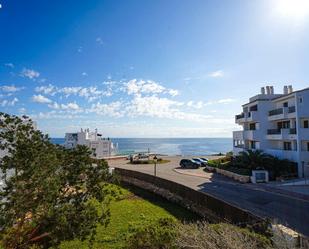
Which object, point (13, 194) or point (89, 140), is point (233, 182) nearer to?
point (13, 194)

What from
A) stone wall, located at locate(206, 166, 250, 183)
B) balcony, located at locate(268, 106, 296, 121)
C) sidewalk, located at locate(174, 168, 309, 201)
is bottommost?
sidewalk, located at locate(174, 168, 309, 201)

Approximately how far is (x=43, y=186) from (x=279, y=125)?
34626 mm

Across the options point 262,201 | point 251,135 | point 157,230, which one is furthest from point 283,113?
point 157,230

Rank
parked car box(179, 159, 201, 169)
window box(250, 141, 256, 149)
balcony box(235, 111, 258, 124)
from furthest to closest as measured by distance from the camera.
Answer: parked car box(179, 159, 201, 169)
window box(250, 141, 256, 149)
balcony box(235, 111, 258, 124)

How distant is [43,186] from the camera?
10.8 m

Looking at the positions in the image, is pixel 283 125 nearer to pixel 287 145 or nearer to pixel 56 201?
pixel 287 145

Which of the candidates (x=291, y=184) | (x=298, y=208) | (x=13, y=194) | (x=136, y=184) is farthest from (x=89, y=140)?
(x=13, y=194)

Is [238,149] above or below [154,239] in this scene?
above

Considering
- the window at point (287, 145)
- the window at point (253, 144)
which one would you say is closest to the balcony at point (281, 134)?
the window at point (287, 145)

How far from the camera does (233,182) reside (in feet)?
106

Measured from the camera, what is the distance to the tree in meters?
10.8

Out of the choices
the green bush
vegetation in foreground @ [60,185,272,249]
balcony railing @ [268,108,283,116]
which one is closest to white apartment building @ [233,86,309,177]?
balcony railing @ [268,108,283,116]

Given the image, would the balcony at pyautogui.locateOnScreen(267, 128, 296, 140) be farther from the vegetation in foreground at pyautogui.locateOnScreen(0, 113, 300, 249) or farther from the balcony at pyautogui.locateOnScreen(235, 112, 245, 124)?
the vegetation in foreground at pyautogui.locateOnScreen(0, 113, 300, 249)

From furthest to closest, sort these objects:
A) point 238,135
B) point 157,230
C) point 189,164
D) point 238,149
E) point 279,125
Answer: point 189,164 → point 238,135 → point 238,149 → point 279,125 → point 157,230
